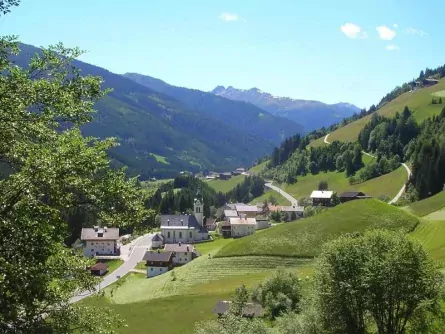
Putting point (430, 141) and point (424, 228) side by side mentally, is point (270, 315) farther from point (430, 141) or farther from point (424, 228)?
point (430, 141)

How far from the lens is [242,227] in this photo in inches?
6747

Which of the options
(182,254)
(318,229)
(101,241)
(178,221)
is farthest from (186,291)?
(178,221)

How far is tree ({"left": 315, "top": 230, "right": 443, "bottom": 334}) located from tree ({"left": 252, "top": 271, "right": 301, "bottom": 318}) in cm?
2026

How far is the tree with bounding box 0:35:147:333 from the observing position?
47.1 feet

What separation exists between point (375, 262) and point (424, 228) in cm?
7118

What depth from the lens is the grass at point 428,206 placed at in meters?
118

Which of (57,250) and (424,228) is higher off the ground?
(57,250)

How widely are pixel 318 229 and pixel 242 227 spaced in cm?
6525

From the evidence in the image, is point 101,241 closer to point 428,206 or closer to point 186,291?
point 186,291

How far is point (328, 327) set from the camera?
39312 mm

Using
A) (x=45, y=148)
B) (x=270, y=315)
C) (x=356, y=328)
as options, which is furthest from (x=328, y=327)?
(x=45, y=148)

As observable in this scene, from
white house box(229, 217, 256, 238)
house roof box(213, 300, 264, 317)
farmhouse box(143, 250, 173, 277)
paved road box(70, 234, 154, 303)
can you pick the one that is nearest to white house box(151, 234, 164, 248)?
paved road box(70, 234, 154, 303)

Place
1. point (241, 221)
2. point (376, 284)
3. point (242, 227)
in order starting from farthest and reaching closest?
point (241, 221) < point (242, 227) < point (376, 284)

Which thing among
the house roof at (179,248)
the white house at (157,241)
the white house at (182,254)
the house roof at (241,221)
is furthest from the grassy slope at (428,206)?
the white house at (157,241)
